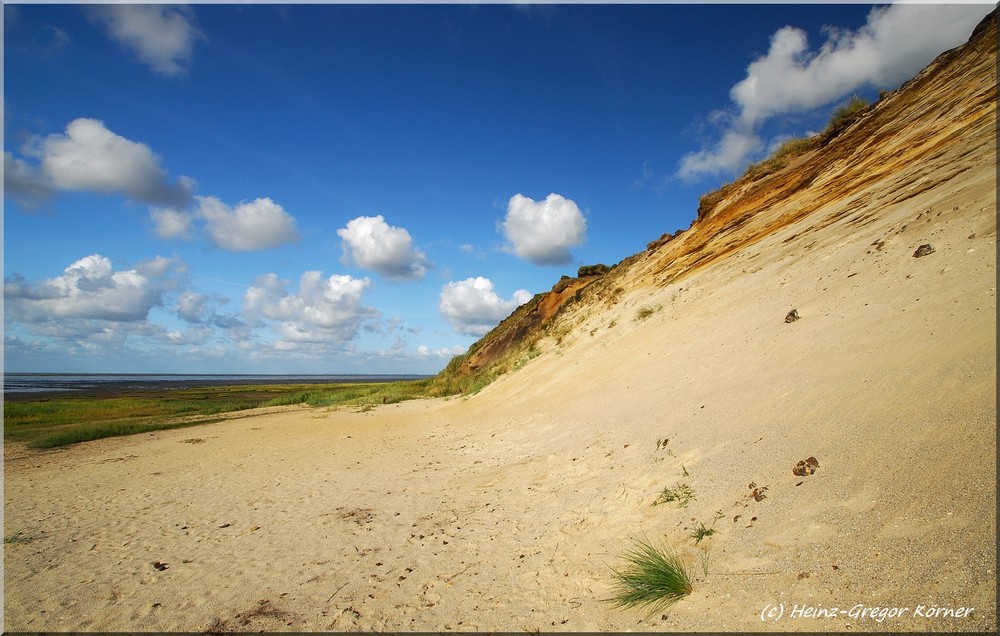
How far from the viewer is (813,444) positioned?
4.82 m

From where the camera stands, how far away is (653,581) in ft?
12.2

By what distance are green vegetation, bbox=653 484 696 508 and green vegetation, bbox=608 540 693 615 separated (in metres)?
0.89

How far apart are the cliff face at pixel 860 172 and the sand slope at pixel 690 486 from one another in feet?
0.62

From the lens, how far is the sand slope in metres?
3.30

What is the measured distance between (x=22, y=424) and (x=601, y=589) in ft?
110

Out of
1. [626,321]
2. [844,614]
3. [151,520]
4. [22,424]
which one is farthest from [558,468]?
[22,424]

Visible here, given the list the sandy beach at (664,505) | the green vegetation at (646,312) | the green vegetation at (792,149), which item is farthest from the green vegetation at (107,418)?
the green vegetation at (792,149)

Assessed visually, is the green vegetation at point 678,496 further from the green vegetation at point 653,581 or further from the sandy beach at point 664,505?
the green vegetation at point 653,581

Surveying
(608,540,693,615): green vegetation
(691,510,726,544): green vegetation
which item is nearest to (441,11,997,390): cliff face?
(691,510,726,544): green vegetation

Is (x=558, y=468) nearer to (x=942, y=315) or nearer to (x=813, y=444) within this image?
(x=813, y=444)

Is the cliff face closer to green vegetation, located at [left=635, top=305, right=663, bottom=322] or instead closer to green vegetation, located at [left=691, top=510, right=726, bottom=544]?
green vegetation, located at [left=635, top=305, right=663, bottom=322]

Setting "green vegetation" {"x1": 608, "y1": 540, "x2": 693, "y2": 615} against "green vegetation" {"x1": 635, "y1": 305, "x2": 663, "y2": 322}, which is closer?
"green vegetation" {"x1": 608, "y1": 540, "x2": 693, "y2": 615}

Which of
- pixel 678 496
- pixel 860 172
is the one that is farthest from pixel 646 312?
pixel 678 496

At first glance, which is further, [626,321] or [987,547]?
[626,321]
